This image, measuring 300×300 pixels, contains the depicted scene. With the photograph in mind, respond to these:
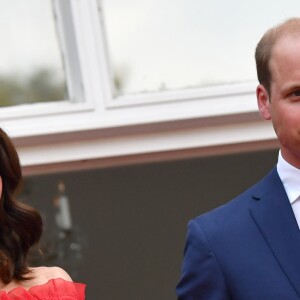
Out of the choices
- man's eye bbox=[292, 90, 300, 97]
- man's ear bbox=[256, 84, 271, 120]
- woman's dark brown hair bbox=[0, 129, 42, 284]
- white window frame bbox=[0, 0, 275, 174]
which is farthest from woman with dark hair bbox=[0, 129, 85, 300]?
white window frame bbox=[0, 0, 275, 174]

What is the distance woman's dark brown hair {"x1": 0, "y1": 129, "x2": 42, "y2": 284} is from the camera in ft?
9.65

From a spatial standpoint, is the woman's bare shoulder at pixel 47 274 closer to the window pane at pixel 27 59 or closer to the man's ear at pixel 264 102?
the man's ear at pixel 264 102

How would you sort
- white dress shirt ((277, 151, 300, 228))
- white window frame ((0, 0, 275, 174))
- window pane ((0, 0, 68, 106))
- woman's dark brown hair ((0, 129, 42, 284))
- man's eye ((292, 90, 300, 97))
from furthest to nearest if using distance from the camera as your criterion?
1. window pane ((0, 0, 68, 106))
2. white window frame ((0, 0, 275, 174))
3. woman's dark brown hair ((0, 129, 42, 284))
4. white dress shirt ((277, 151, 300, 228))
5. man's eye ((292, 90, 300, 97))

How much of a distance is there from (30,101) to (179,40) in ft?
2.06

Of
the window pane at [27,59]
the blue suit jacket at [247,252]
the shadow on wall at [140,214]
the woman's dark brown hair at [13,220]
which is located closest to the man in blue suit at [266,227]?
the blue suit jacket at [247,252]

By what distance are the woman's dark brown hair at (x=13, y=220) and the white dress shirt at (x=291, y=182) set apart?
0.67 metres

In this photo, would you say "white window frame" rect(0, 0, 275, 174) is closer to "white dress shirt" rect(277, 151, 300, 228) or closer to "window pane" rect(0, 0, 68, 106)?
"window pane" rect(0, 0, 68, 106)

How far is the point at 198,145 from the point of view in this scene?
14.1ft

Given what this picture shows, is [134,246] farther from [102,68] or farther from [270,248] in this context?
[270,248]

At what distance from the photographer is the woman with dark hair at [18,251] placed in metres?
2.89

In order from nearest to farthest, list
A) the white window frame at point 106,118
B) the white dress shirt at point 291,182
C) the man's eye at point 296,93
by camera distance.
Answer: the man's eye at point 296,93
the white dress shirt at point 291,182
the white window frame at point 106,118

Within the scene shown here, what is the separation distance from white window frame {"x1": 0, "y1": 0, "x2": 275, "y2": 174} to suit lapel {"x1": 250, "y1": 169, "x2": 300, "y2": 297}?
4.56 feet

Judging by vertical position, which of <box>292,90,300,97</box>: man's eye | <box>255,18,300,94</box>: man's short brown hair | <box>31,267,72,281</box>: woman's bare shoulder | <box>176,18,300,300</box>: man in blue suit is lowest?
<box>31,267,72,281</box>: woman's bare shoulder

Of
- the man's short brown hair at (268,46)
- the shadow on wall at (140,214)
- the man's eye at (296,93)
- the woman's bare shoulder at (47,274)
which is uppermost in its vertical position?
the man's short brown hair at (268,46)
